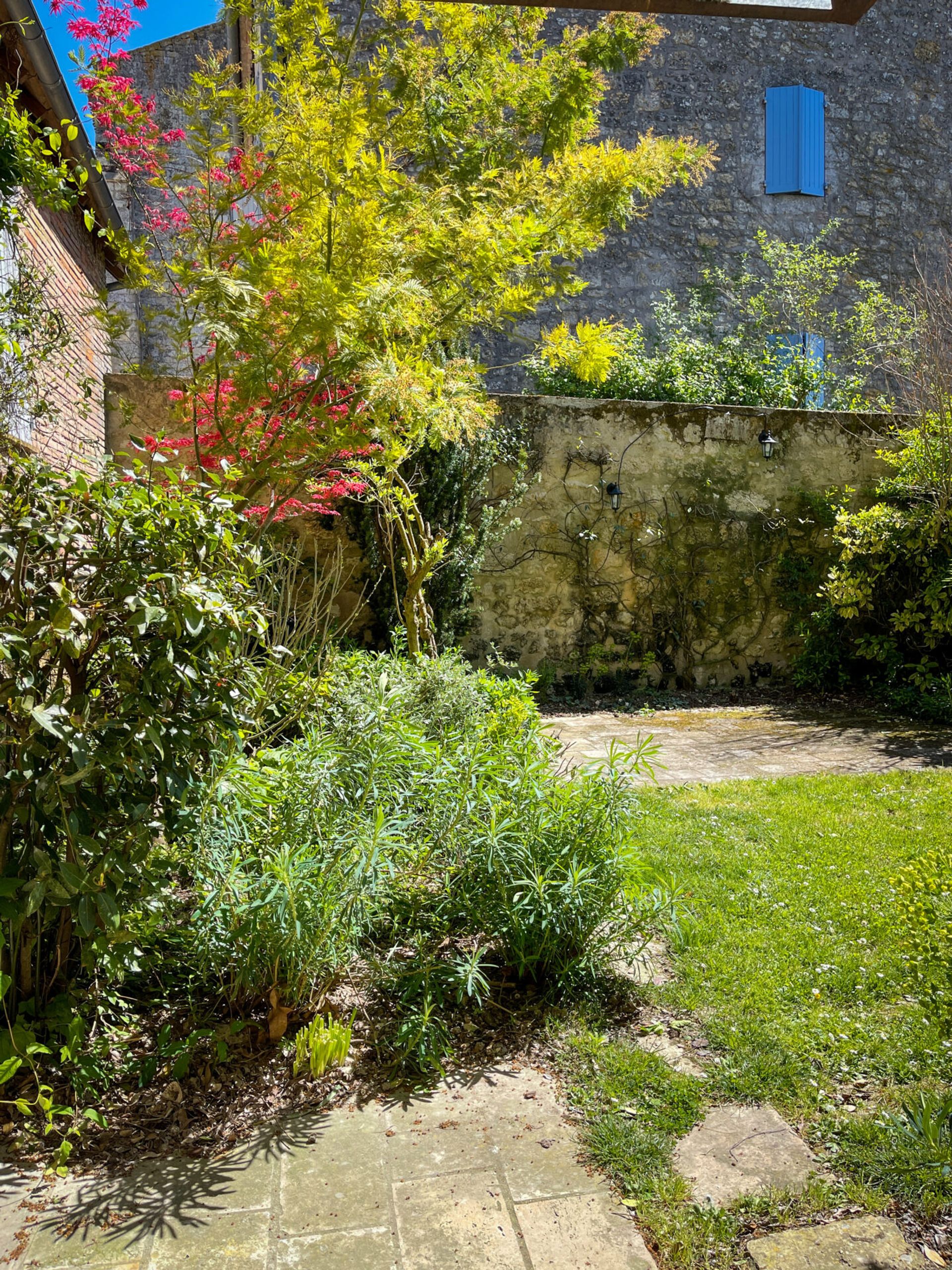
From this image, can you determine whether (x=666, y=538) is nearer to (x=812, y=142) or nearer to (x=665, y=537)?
(x=665, y=537)

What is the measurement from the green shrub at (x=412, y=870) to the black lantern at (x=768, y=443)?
5894 mm

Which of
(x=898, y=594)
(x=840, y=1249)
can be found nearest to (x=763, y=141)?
(x=898, y=594)

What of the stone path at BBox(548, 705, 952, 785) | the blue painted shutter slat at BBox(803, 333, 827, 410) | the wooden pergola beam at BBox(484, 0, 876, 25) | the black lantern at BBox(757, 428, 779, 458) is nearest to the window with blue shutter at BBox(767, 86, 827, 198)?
the blue painted shutter slat at BBox(803, 333, 827, 410)

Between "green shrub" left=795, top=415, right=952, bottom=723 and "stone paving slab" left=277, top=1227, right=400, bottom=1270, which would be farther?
"green shrub" left=795, top=415, right=952, bottom=723

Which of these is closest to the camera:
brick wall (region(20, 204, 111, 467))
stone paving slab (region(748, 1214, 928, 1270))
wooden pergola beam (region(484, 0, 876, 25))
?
stone paving slab (region(748, 1214, 928, 1270))

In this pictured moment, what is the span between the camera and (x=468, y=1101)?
8.06 feet

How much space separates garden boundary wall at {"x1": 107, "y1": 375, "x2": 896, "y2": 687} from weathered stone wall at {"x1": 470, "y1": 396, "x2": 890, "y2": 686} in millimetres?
12

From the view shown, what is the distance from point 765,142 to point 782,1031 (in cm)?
1346

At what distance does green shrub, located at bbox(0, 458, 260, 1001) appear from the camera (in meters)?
2.22

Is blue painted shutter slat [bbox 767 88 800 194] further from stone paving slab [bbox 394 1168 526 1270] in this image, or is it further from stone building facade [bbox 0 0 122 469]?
stone paving slab [bbox 394 1168 526 1270]

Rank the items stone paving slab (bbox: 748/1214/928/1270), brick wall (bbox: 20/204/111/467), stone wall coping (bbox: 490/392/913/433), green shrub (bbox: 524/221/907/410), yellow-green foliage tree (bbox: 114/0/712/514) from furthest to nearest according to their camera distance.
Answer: green shrub (bbox: 524/221/907/410)
stone wall coping (bbox: 490/392/913/433)
brick wall (bbox: 20/204/111/467)
yellow-green foliage tree (bbox: 114/0/712/514)
stone paving slab (bbox: 748/1214/928/1270)

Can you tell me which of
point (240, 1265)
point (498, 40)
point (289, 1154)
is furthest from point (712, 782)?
point (498, 40)

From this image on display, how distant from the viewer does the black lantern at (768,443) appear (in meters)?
8.38

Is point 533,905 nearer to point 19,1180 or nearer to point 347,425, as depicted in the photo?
point 19,1180
